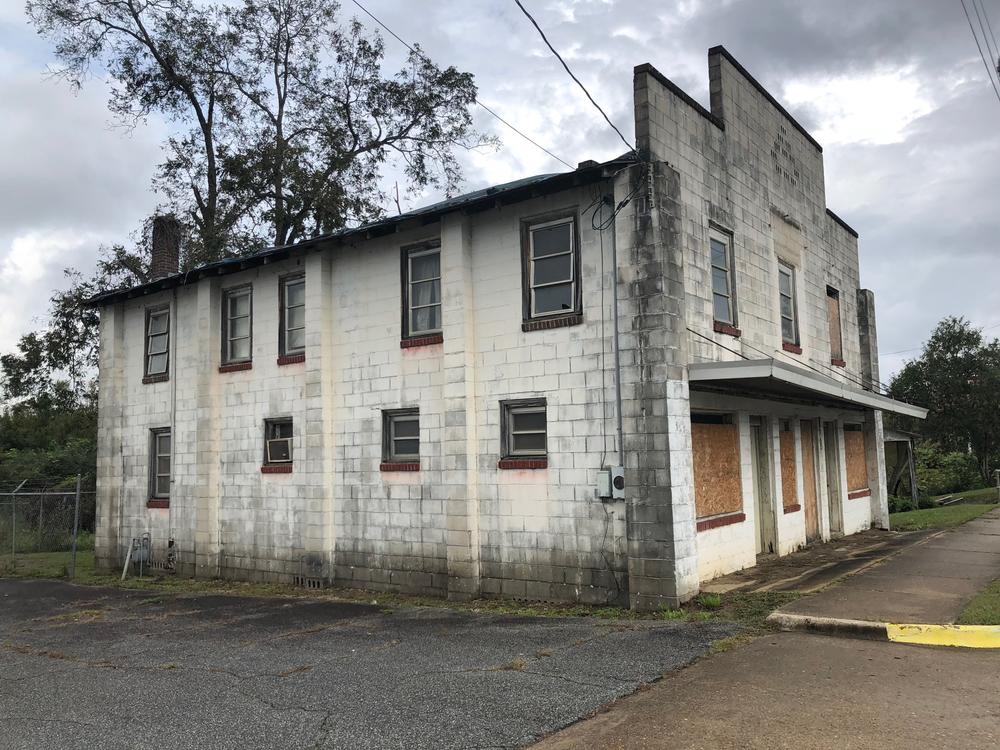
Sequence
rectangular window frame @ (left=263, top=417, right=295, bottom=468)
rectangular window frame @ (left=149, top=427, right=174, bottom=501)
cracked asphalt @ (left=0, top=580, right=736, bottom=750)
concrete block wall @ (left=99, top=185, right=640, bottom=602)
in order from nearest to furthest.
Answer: cracked asphalt @ (left=0, top=580, right=736, bottom=750), concrete block wall @ (left=99, top=185, right=640, bottom=602), rectangular window frame @ (left=263, top=417, right=295, bottom=468), rectangular window frame @ (left=149, top=427, right=174, bottom=501)

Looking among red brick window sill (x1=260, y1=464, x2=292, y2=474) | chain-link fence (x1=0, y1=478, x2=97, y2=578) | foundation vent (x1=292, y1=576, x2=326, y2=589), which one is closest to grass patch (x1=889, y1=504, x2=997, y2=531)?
foundation vent (x1=292, y1=576, x2=326, y2=589)

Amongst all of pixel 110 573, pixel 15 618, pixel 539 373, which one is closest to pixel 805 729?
pixel 539 373

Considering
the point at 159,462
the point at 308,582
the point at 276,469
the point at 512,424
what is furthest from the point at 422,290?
the point at 159,462

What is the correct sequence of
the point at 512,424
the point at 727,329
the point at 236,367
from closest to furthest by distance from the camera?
the point at 512,424 → the point at 727,329 → the point at 236,367

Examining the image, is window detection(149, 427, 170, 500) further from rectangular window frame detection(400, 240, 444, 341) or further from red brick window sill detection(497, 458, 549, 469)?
red brick window sill detection(497, 458, 549, 469)

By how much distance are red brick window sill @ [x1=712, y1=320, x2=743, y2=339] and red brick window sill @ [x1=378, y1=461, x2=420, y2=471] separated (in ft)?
16.6

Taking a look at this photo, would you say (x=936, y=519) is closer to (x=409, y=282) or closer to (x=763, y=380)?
(x=763, y=380)

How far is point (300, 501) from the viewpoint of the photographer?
14.4 m

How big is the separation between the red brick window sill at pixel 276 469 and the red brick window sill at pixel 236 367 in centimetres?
198

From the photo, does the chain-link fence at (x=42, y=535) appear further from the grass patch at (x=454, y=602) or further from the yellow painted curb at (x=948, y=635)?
the yellow painted curb at (x=948, y=635)

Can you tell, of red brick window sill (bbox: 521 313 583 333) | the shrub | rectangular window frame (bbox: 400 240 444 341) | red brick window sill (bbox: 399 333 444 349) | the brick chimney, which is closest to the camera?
red brick window sill (bbox: 521 313 583 333)

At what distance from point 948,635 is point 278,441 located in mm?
11097

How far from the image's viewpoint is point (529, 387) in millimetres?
11734

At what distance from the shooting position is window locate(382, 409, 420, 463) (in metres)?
13.2
